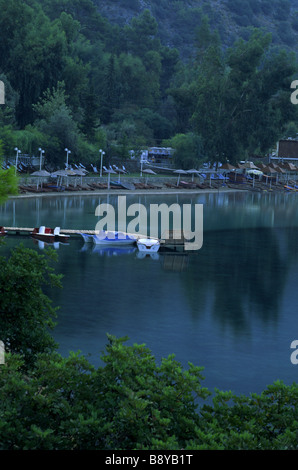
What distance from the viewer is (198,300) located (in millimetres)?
37312

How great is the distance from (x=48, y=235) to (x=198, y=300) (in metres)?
17.6

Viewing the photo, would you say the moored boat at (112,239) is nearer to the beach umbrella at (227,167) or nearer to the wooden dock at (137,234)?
the wooden dock at (137,234)

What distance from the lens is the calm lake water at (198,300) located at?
2727cm

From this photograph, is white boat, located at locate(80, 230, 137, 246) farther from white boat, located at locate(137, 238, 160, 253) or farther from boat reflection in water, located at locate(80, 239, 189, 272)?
white boat, located at locate(137, 238, 160, 253)

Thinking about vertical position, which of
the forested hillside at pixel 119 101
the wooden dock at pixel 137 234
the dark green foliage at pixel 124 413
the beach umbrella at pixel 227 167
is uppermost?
the forested hillside at pixel 119 101

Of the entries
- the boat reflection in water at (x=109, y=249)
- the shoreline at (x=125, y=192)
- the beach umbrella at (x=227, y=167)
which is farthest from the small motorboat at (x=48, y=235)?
the beach umbrella at (x=227, y=167)

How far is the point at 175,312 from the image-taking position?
34438 millimetres

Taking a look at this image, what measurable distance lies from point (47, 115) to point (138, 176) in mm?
16312

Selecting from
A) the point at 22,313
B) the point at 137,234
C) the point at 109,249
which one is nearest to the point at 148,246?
the point at 109,249

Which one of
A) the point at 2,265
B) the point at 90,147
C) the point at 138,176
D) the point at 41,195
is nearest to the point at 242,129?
the point at 138,176

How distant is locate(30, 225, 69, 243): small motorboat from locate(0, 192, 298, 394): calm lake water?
2.36 ft

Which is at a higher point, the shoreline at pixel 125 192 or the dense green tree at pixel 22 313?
the dense green tree at pixel 22 313

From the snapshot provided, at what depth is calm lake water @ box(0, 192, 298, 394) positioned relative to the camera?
2727 cm

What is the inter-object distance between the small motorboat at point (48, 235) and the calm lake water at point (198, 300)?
2.36 ft
